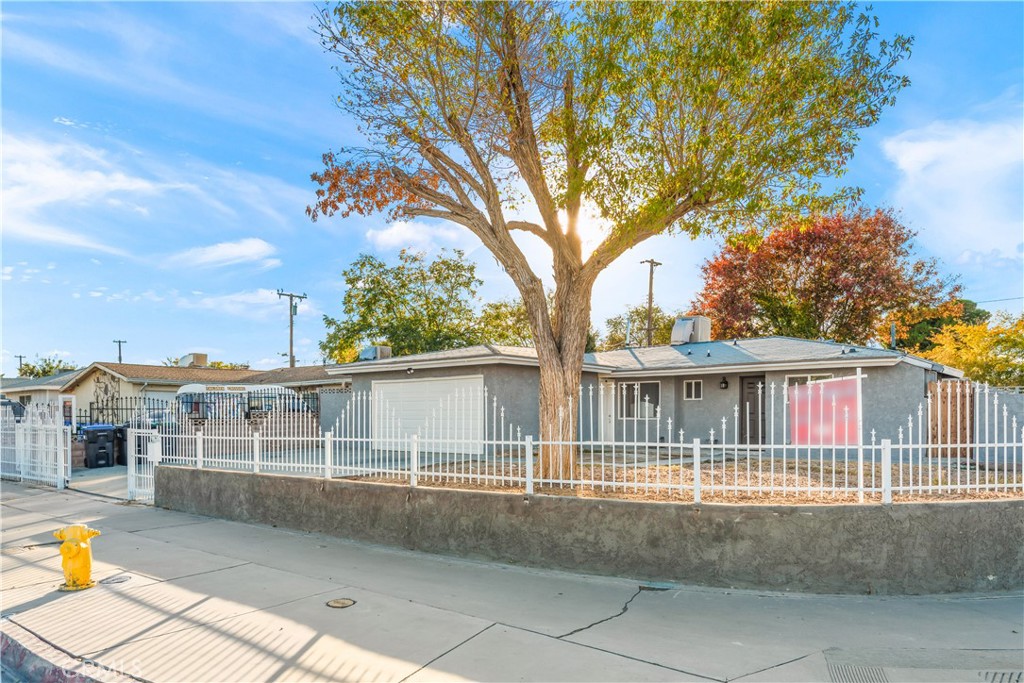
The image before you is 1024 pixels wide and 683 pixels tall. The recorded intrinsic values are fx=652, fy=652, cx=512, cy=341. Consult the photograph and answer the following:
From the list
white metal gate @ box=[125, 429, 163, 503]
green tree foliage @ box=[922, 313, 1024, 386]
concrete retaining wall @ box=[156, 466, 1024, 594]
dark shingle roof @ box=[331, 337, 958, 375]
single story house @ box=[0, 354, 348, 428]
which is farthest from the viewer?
single story house @ box=[0, 354, 348, 428]

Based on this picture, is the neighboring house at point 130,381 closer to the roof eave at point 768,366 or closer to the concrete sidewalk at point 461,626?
the roof eave at point 768,366

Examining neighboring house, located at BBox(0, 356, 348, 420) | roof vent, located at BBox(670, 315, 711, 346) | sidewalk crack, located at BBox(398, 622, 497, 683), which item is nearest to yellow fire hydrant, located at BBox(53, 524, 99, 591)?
sidewalk crack, located at BBox(398, 622, 497, 683)

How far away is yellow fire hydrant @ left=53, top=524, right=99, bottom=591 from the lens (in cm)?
628

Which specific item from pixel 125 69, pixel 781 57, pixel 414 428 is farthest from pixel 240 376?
pixel 781 57

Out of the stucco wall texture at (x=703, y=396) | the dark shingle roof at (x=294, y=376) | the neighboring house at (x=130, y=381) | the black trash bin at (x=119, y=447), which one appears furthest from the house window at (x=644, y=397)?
the neighboring house at (x=130, y=381)

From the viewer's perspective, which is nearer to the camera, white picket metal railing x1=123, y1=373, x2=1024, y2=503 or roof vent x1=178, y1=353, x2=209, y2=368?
white picket metal railing x1=123, y1=373, x2=1024, y2=503

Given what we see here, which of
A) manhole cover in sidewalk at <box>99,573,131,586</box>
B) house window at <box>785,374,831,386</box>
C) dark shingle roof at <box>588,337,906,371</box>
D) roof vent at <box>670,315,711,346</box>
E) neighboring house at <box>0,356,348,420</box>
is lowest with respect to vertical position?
manhole cover in sidewalk at <box>99,573,131,586</box>

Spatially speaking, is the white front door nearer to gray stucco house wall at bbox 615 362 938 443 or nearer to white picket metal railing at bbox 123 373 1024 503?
white picket metal railing at bbox 123 373 1024 503

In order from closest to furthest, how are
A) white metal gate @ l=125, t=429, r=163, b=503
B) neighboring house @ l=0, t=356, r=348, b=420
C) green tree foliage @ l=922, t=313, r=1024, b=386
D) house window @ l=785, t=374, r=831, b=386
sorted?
white metal gate @ l=125, t=429, r=163, b=503 → house window @ l=785, t=374, r=831, b=386 → green tree foliage @ l=922, t=313, r=1024, b=386 → neighboring house @ l=0, t=356, r=348, b=420

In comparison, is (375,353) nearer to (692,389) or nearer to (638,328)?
(692,389)

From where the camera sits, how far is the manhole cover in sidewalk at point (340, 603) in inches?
223

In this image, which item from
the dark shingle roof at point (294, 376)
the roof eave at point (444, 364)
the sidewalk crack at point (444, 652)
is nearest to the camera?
the sidewalk crack at point (444, 652)

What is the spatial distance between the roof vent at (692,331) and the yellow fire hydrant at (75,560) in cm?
1795

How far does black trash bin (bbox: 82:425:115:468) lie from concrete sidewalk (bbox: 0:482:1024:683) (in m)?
12.1
